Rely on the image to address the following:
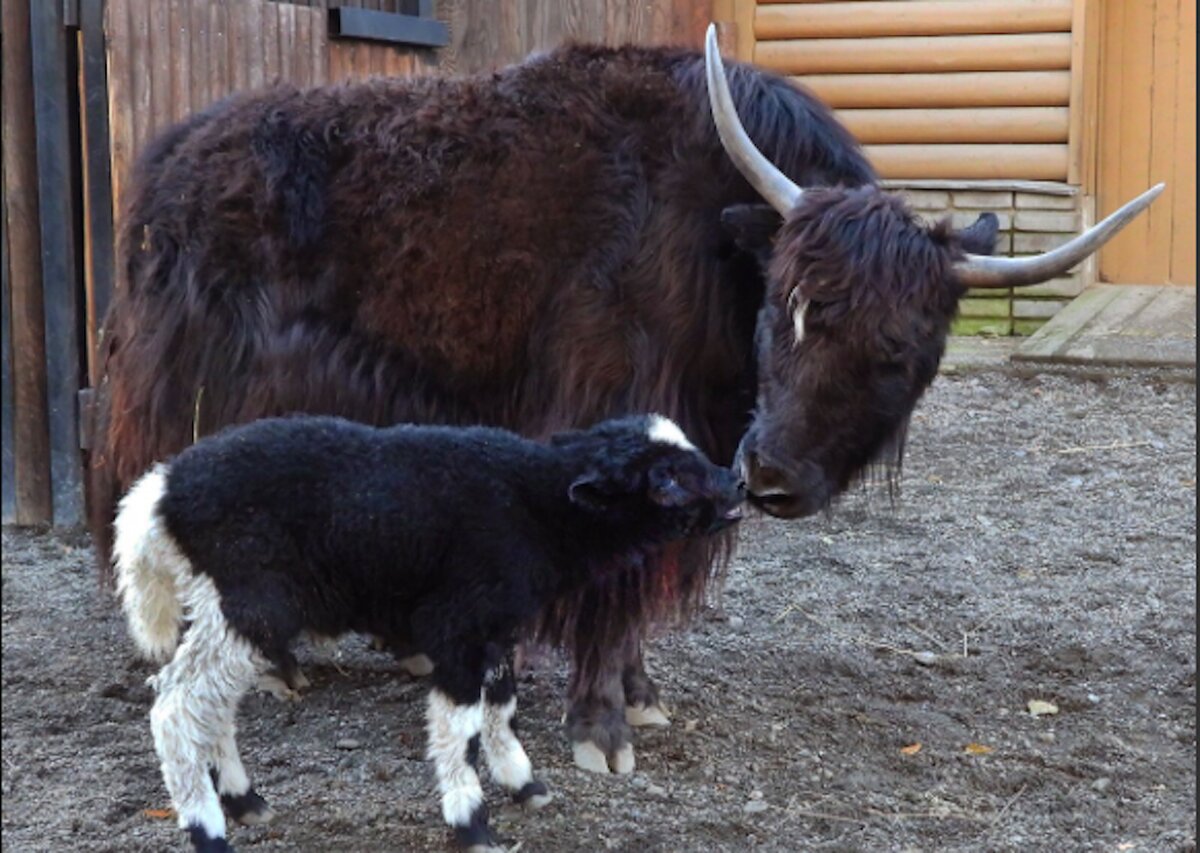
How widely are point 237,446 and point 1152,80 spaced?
9.08m

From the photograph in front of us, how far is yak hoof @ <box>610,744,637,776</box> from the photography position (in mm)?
4113

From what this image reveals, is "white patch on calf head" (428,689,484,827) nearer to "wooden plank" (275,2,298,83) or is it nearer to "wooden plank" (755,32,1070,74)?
"wooden plank" (275,2,298,83)

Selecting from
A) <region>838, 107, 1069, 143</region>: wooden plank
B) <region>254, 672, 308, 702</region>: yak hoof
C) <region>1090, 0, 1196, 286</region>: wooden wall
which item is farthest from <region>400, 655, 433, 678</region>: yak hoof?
<region>1090, 0, 1196, 286</region>: wooden wall

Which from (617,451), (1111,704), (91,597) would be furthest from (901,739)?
(91,597)

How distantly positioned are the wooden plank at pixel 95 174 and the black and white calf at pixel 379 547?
10.2 feet

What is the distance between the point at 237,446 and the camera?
3352 mm

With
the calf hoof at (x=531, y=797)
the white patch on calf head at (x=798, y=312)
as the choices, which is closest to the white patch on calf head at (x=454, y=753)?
the calf hoof at (x=531, y=797)

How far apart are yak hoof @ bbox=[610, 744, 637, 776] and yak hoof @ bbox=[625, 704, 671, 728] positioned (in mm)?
294

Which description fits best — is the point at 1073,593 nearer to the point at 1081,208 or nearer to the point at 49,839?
the point at 49,839

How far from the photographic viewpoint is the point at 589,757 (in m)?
4.12

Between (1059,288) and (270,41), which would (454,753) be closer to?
(270,41)

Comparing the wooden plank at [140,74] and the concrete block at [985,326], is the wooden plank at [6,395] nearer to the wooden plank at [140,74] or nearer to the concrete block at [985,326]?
the wooden plank at [140,74]

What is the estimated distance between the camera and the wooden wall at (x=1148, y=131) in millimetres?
10719

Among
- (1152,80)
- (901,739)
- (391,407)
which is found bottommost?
(901,739)
